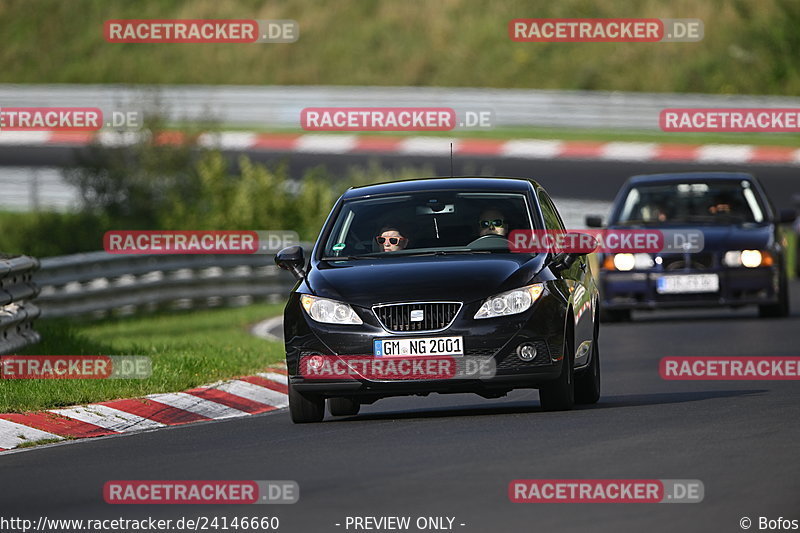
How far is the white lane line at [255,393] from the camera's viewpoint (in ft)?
45.9

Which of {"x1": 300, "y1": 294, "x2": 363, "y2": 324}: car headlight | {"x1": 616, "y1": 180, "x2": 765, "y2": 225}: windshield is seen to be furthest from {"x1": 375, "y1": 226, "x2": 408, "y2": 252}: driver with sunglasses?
{"x1": 616, "y1": 180, "x2": 765, "y2": 225}: windshield

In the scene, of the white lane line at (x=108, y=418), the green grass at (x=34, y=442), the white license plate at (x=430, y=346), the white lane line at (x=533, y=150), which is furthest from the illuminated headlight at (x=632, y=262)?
the white lane line at (x=533, y=150)

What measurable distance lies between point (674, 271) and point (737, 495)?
40.5ft

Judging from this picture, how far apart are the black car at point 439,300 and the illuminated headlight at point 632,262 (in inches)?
310

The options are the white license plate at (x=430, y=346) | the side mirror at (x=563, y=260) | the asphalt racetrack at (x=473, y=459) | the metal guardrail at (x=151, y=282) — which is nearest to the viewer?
the asphalt racetrack at (x=473, y=459)

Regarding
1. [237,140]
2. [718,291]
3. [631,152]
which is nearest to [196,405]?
[718,291]

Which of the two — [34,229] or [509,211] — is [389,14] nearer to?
[34,229]

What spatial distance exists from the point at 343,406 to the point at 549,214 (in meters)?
1.97

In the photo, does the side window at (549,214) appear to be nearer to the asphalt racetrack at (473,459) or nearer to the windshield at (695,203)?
the asphalt racetrack at (473,459)

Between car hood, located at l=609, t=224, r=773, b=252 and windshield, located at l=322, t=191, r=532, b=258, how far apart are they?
8049 mm

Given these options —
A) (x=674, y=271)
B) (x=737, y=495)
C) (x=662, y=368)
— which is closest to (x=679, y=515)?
(x=737, y=495)

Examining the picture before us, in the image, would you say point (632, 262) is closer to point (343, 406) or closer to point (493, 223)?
point (493, 223)

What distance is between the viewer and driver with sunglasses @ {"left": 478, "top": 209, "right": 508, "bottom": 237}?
12.2 metres

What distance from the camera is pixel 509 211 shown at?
40.7 feet
